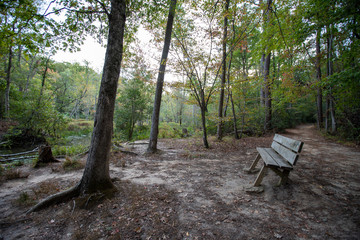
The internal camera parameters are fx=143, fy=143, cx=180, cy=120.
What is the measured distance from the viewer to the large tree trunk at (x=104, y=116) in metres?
2.80

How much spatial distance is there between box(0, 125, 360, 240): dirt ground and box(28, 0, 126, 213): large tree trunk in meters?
0.27

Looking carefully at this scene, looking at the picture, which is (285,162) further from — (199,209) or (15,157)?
(15,157)

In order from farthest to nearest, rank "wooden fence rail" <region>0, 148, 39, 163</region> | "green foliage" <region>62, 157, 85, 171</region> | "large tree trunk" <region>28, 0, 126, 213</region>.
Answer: "wooden fence rail" <region>0, 148, 39, 163</region>, "green foliage" <region>62, 157, 85, 171</region>, "large tree trunk" <region>28, 0, 126, 213</region>

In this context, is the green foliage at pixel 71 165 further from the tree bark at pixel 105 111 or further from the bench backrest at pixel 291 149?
the bench backrest at pixel 291 149

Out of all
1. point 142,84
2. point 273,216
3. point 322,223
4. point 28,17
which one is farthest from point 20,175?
point 142,84

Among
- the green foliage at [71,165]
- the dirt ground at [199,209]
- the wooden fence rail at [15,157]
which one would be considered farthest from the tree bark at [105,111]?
the wooden fence rail at [15,157]

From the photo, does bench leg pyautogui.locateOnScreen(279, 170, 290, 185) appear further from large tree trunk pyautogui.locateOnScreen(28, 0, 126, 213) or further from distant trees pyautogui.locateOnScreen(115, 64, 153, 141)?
distant trees pyautogui.locateOnScreen(115, 64, 153, 141)

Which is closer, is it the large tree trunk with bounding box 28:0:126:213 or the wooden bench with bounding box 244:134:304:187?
the wooden bench with bounding box 244:134:304:187

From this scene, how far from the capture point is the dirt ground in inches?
76.3

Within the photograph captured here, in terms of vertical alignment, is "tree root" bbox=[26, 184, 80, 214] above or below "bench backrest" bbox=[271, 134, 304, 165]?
below

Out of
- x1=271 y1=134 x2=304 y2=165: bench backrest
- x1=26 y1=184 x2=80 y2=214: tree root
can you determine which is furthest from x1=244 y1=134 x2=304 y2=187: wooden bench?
x1=26 y1=184 x2=80 y2=214: tree root

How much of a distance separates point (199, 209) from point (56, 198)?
2.65m

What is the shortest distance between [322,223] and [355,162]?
4.15 meters

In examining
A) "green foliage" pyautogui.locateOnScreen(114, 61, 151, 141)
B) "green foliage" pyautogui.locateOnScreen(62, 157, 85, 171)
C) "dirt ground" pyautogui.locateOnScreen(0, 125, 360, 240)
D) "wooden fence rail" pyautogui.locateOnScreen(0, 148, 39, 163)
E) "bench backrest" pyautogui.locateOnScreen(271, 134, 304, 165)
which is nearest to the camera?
"dirt ground" pyautogui.locateOnScreen(0, 125, 360, 240)
